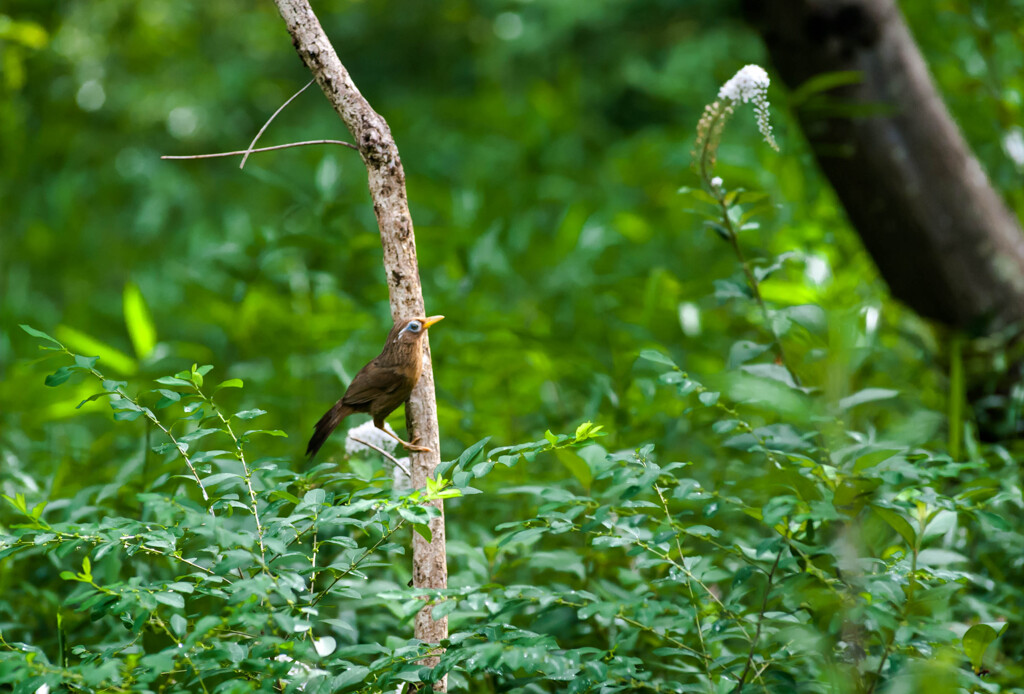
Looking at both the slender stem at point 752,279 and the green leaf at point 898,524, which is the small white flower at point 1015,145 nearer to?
the slender stem at point 752,279

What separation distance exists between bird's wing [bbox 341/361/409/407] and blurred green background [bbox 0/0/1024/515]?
1.77 feet

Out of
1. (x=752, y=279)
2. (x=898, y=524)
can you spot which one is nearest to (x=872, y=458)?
(x=898, y=524)

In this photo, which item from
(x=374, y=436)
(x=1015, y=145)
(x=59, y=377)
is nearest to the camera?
(x=59, y=377)

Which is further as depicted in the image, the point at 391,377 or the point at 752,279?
the point at 752,279

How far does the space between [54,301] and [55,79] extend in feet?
4.93

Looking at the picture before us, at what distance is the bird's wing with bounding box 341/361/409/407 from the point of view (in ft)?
4.00

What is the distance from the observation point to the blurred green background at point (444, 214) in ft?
7.68

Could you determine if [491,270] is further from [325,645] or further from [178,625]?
[178,625]

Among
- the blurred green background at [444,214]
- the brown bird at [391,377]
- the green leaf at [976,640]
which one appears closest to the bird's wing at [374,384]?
the brown bird at [391,377]

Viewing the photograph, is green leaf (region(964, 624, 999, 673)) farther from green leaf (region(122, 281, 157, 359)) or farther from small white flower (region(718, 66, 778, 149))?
green leaf (region(122, 281, 157, 359))

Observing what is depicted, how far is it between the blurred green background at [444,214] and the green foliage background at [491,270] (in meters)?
0.02

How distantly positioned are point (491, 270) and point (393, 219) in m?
1.87

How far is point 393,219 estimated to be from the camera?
122cm

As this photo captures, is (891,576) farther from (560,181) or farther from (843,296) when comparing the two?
(560,181)
